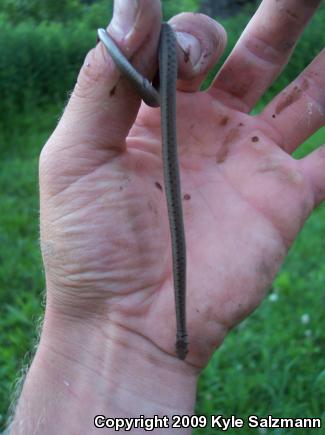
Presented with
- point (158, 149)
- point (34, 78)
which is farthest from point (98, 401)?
point (34, 78)

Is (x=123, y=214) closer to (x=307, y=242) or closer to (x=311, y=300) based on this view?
(x=311, y=300)

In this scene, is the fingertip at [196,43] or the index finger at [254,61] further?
the index finger at [254,61]

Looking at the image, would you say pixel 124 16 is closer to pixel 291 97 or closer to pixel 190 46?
pixel 190 46

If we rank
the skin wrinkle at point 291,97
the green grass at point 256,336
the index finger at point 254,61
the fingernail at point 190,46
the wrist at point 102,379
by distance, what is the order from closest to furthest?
1. the fingernail at point 190,46
2. the wrist at point 102,379
3. the index finger at point 254,61
4. the skin wrinkle at point 291,97
5. the green grass at point 256,336

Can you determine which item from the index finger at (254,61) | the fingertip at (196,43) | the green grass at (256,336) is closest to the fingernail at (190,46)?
the fingertip at (196,43)

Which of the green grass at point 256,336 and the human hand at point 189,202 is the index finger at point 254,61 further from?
the green grass at point 256,336

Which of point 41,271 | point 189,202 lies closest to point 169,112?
point 189,202

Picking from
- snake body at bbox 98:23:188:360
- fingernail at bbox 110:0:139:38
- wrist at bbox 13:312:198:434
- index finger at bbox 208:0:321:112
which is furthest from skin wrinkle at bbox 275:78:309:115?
wrist at bbox 13:312:198:434
